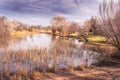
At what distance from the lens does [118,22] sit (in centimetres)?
2806

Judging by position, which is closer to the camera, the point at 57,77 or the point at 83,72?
the point at 57,77

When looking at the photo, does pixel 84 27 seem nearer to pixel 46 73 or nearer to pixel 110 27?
pixel 110 27

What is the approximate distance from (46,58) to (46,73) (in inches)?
240

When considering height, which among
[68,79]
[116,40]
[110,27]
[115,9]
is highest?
[115,9]

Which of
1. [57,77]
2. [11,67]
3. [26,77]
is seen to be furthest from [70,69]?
[11,67]

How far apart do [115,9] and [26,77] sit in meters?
17.8

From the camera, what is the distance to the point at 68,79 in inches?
610

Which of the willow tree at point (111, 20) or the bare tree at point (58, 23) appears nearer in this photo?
the willow tree at point (111, 20)

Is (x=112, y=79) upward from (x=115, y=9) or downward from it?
downward

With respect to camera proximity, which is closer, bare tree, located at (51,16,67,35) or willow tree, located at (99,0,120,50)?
willow tree, located at (99,0,120,50)

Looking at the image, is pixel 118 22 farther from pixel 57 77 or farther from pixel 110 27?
pixel 57 77

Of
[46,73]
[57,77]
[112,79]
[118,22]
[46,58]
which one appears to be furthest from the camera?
[118,22]

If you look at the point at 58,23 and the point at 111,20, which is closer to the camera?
the point at 111,20

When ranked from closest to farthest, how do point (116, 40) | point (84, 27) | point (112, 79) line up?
point (112, 79) < point (116, 40) < point (84, 27)
